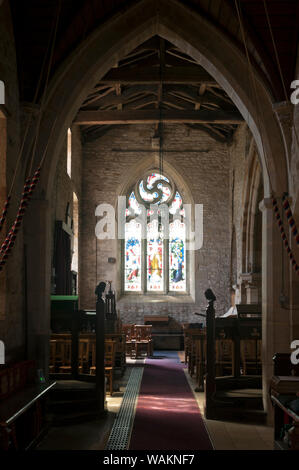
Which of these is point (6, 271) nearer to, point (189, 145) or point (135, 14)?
point (135, 14)

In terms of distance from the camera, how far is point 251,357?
26.1 ft

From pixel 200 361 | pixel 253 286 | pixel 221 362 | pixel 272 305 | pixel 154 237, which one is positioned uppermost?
pixel 154 237

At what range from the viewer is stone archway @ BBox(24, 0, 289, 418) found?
6.68 m

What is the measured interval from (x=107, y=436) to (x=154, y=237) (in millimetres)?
10499

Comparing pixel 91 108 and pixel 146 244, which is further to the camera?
pixel 146 244

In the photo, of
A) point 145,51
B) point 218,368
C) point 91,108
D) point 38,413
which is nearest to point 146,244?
point 91,108

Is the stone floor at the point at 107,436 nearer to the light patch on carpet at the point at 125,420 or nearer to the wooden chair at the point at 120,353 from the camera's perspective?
the light patch on carpet at the point at 125,420

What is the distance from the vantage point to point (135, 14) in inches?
274

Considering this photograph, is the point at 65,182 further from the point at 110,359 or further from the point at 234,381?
the point at 234,381

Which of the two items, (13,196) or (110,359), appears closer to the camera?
(13,196)

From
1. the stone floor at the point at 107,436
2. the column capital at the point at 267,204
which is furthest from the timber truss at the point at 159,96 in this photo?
the stone floor at the point at 107,436

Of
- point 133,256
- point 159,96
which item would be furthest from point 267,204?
point 133,256

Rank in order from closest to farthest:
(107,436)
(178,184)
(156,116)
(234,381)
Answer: (107,436)
(234,381)
(156,116)
(178,184)
